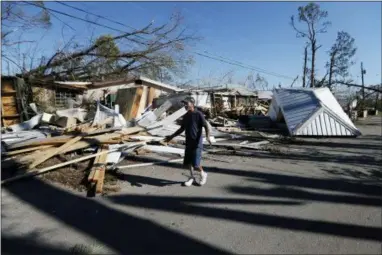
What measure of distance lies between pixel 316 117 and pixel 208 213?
39.1 feet

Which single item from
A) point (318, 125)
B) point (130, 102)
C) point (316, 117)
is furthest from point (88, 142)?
point (316, 117)

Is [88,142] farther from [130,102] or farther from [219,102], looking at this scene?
[219,102]

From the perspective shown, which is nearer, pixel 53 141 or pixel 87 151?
pixel 53 141

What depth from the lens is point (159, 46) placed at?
22016 millimetres

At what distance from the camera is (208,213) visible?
5238 mm

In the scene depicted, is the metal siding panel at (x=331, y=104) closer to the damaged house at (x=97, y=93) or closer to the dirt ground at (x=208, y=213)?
the dirt ground at (x=208, y=213)

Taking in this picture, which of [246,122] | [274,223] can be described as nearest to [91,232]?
[274,223]

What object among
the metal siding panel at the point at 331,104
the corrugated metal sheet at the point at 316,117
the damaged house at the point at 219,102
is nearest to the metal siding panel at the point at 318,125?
the corrugated metal sheet at the point at 316,117

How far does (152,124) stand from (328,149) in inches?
254

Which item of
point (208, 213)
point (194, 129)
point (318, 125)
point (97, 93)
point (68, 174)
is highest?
point (97, 93)

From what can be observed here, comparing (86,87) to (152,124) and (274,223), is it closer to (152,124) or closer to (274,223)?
(152,124)

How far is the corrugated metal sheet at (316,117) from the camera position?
603 inches

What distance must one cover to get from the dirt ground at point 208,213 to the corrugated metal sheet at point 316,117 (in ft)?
23.3

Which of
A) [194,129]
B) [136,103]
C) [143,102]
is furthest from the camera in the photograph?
[143,102]
